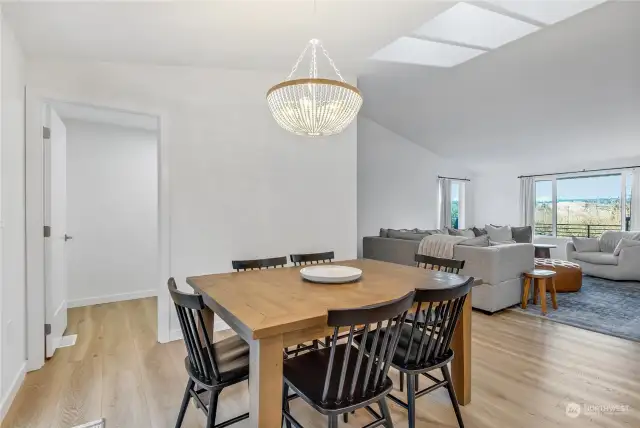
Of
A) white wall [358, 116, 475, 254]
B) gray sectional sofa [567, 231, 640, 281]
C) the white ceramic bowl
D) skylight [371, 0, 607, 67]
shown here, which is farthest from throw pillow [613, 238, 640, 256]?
the white ceramic bowl

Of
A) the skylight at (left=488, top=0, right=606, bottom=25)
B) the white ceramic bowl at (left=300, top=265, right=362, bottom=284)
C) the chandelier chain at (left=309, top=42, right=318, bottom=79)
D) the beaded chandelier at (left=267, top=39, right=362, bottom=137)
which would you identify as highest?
the skylight at (left=488, top=0, right=606, bottom=25)

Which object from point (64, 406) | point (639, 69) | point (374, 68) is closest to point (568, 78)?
point (639, 69)

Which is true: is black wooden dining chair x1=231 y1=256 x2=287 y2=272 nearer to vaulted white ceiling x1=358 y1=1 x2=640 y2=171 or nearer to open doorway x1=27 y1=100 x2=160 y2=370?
open doorway x1=27 y1=100 x2=160 y2=370

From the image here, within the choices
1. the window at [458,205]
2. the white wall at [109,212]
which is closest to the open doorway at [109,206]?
the white wall at [109,212]

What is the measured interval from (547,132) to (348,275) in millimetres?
5206

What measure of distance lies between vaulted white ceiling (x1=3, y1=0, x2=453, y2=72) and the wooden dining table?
5.84 feet

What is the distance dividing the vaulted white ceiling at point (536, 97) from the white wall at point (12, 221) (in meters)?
3.32

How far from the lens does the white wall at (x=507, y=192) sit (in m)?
7.04

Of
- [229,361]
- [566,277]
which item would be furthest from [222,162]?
[566,277]

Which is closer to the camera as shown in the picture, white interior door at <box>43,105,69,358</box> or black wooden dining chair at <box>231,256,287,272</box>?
black wooden dining chair at <box>231,256,287,272</box>

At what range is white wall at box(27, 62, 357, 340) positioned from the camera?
2867mm

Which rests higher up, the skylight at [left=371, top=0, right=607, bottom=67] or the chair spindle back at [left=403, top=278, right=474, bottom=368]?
the skylight at [left=371, top=0, right=607, bottom=67]

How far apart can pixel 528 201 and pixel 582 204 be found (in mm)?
975

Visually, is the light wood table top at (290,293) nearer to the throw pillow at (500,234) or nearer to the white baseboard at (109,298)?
the white baseboard at (109,298)
